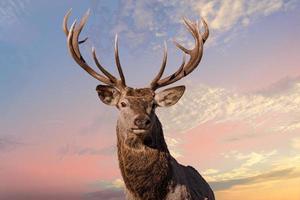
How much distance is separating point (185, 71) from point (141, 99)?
1.65m

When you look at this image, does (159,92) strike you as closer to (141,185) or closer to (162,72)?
(162,72)

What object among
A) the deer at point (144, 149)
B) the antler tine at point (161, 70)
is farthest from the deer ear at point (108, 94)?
the antler tine at point (161, 70)

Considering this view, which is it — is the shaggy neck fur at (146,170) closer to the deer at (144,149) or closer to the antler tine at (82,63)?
the deer at (144,149)

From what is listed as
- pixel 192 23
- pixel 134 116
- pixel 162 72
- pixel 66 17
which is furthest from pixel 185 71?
pixel 66 17

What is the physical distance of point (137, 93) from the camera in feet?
26.2

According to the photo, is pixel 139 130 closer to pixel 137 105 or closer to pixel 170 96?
pixel 137 105

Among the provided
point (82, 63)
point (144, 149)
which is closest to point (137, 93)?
point (144, 149)

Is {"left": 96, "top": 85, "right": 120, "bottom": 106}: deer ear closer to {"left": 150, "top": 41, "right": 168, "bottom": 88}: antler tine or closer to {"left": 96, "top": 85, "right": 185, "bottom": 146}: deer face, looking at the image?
{"left": 96, "top": 85, "right": 185, "bottom": 146}: deer face

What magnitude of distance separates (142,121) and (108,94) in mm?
Answer: 1405

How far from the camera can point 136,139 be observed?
24.7 ft

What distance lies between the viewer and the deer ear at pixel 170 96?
8.39 metres

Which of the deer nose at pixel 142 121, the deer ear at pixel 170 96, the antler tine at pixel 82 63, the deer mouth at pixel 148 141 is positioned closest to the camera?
the deer nose at pixel 142 121

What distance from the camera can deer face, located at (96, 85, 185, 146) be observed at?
7.37 meters

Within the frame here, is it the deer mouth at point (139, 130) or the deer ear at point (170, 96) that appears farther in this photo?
the deer ear at point (170, 96)
